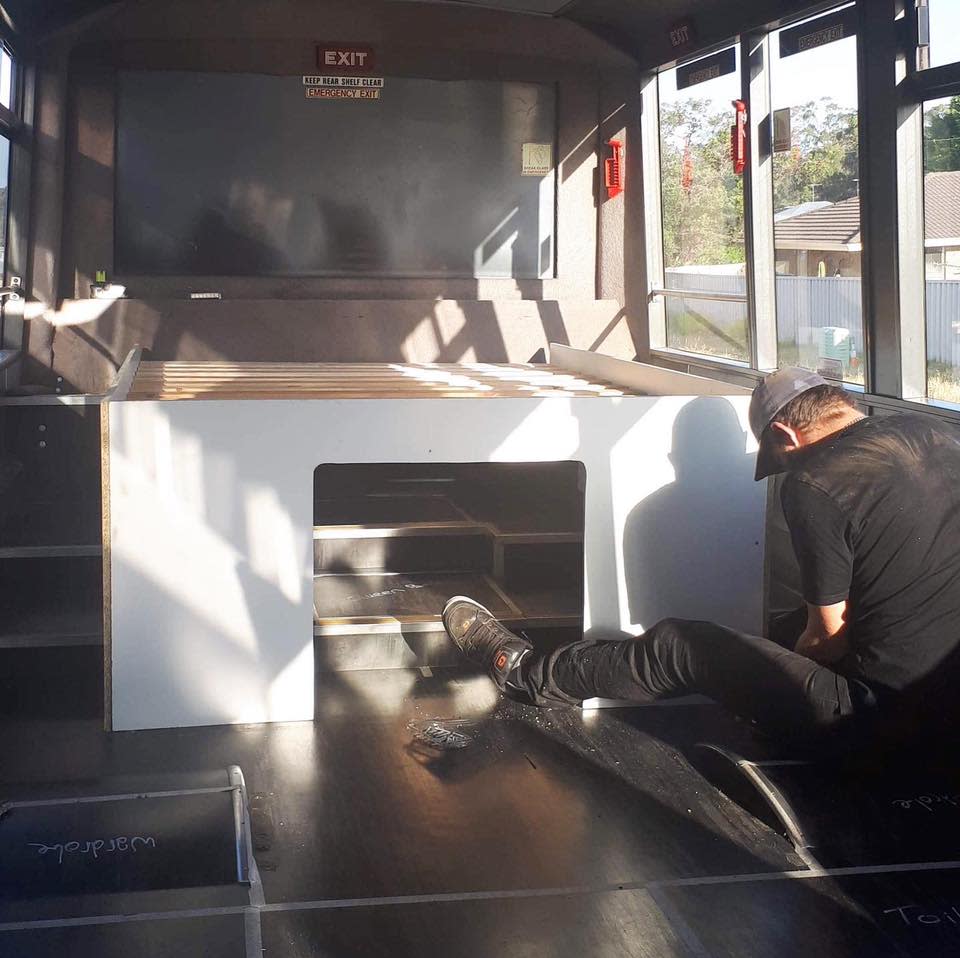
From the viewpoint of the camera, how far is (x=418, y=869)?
8.00 ft

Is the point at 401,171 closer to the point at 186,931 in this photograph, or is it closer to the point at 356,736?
the point at 356,736

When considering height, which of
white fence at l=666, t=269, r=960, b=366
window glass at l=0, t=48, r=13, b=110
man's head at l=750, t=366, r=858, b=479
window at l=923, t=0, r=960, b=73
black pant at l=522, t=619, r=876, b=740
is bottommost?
black pant at l=522, t=619, r=876, b=740

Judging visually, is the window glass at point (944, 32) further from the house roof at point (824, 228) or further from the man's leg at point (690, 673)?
Answer: the man's leg at point (690, 673)

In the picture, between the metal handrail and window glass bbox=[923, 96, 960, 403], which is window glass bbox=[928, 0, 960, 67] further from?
the metal handrail

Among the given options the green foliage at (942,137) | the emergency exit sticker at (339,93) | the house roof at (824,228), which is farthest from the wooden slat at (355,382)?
the emergency exit sticker at (339,93)

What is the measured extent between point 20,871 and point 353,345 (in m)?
4.38

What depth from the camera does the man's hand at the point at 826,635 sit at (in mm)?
2668

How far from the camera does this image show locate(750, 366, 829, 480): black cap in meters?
2.82

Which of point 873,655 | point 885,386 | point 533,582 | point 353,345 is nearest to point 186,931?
point 873,655

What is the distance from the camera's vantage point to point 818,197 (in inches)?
197

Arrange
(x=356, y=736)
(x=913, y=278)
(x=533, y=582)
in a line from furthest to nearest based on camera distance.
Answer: (x=913, y=278), (x=533, y=582), (x=356, y=736)

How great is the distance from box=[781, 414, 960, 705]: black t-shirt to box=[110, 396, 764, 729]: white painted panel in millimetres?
856

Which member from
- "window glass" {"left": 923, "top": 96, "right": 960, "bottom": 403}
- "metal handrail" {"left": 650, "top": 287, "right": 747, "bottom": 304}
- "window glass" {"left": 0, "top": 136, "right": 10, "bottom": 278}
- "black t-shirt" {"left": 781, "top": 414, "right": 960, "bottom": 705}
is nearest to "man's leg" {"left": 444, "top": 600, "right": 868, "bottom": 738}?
"black t-shirt" {"left": 781, "top": 414, "right": 960, "bottom": 705}

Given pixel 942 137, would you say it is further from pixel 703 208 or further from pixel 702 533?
pixel 703 208
